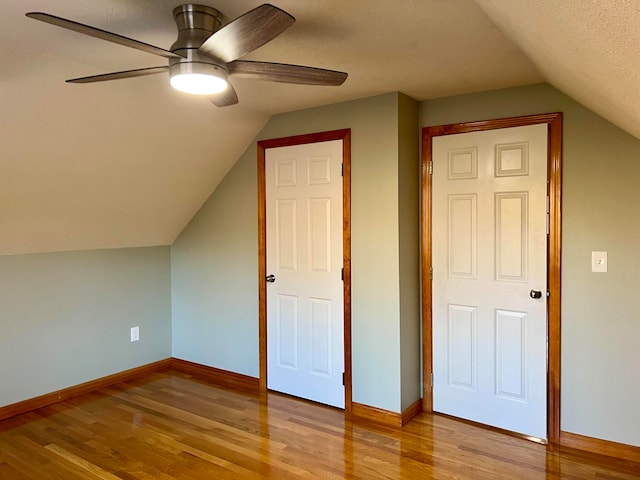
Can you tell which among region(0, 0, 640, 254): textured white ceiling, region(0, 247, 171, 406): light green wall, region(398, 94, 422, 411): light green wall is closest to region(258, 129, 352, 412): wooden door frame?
region(0, 0, 640, 254): textured white ceiling

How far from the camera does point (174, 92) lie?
9.38 feet

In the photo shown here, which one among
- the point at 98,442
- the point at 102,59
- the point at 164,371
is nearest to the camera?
the point at 102,59

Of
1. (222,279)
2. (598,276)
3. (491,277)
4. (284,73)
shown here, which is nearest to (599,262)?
(598,276)

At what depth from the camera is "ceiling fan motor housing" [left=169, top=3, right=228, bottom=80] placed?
5.90 feet

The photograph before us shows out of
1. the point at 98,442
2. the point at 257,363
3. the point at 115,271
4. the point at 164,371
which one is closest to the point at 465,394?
the point at 257,363

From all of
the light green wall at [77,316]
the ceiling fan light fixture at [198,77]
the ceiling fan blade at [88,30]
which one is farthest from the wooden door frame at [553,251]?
the light green wall at [77,316]

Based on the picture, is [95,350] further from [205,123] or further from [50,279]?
[205,123]

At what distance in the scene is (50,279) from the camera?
3.59 meters

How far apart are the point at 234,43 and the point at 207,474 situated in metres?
2.17

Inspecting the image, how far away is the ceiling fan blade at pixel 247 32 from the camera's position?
4.94 feet

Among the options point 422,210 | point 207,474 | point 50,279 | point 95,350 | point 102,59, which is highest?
point 102,59

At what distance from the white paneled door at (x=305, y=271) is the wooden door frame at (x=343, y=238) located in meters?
0.04

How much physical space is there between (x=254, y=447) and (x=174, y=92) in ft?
7.13

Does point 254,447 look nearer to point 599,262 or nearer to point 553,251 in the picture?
point 553,251
